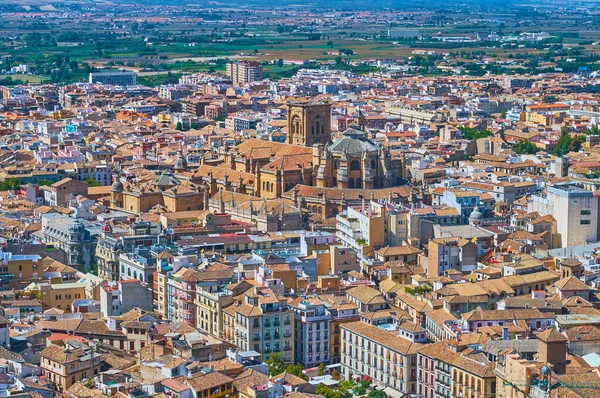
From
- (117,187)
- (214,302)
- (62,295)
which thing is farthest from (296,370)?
(117,187)

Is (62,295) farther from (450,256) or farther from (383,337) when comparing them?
(450,256)

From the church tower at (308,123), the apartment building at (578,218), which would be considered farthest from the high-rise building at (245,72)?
the apartment building at (578,218)

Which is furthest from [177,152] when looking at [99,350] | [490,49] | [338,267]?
[490,49]

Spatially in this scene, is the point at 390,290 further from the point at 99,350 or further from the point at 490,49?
the point at 490,49

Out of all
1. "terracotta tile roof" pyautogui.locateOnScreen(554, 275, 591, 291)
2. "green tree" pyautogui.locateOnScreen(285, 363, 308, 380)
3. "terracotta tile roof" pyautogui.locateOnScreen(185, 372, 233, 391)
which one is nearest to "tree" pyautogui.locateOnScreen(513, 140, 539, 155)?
"terracotta tile roof" pyautogui.locateOnScreen(554, 275, 591, 291)

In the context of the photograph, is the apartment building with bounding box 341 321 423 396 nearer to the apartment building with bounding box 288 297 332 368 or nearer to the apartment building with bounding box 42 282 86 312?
the apartment building with bounding box 288 297 332 368
